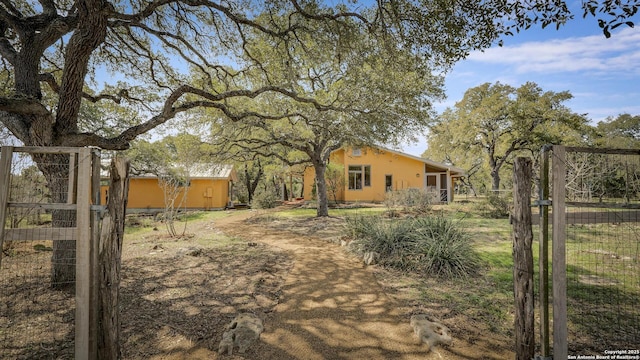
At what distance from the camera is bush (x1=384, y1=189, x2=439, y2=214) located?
14.4 meters

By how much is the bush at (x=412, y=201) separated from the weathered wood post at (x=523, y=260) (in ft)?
36.6

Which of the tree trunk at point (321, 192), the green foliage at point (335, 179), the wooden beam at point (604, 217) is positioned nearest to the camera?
the wooden beam at point (604, 217)


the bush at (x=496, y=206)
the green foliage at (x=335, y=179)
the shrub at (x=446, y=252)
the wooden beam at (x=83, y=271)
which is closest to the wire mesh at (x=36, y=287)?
the wooden beam at (x=83, y=271)

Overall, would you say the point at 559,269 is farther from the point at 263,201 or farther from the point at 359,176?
the point at 359,176

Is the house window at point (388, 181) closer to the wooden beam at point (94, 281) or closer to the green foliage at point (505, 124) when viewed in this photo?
the green foliage at point (505, 124)

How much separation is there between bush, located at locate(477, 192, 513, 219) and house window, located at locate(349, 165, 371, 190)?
940 centimetres

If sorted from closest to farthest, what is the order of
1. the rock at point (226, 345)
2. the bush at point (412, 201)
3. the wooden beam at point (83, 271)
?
the wooden beam at point (83, 271)
the rock at point (226, 345)
the bush at point (412, 201)

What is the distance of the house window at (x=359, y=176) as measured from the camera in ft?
74.0

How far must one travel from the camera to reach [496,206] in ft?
45.5

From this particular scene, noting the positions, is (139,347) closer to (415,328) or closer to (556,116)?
(415,328)

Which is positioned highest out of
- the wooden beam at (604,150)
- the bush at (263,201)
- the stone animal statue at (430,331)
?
the wooden beam at (604,150)

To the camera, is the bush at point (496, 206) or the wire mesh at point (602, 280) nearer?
the wire mesh at point (602, 280)

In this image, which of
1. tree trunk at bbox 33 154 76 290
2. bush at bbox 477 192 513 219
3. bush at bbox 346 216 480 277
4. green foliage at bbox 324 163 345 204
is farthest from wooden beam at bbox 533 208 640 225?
green foliage at bbox 324 163 345 204

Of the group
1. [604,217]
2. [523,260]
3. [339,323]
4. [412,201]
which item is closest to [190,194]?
[412,201]
